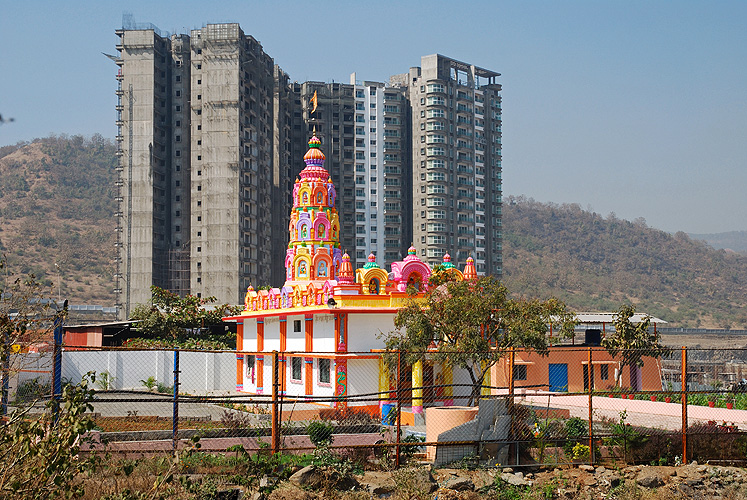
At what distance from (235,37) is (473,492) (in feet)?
317

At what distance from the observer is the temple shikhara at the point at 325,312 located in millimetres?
34656

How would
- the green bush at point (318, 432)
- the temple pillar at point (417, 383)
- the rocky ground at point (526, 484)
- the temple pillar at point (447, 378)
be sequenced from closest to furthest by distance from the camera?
1. the rocky ground at point (526, 484)
2. the green bush at point (318, 432)
3. the temple pillar at point (417, 383)
4. the temple pillar at point (447, 378)

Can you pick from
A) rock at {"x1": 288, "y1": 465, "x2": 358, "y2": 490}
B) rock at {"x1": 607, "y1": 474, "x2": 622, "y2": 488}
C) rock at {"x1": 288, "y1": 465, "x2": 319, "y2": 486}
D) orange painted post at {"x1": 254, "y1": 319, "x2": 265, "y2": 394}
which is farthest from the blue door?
rock at {"x1": 288, "y1": 465, "x2": 319, "y2": 486}

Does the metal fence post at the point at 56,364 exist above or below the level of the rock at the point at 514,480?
above

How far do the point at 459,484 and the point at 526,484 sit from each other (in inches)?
Result: 65.2

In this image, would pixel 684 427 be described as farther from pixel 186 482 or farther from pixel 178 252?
pixel 178 252

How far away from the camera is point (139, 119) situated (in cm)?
10775

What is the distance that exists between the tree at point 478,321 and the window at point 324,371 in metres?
5.40

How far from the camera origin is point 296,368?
128ft

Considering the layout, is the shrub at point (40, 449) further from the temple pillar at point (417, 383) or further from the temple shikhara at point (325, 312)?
the temple pillar at point (417, 383)

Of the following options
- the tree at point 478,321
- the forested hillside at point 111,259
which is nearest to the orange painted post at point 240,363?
the tree at point 478,321

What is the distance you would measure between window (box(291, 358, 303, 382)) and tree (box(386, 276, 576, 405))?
8.62m

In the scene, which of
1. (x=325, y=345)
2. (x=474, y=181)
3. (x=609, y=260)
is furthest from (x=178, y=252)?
(x=609, y=260)

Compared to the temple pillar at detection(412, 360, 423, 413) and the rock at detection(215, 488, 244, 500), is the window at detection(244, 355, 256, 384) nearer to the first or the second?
the temple pillar at detection(412, 360, 423, 413)
